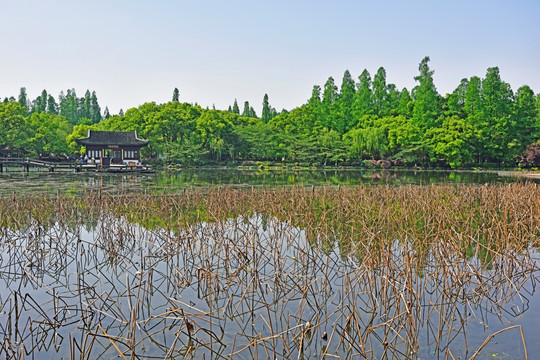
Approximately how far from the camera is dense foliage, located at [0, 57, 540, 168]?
39906 millimetres

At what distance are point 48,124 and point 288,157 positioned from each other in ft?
91.8

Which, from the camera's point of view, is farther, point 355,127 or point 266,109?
point 266,109

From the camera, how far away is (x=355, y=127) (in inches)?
2004

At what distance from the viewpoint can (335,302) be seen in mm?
5332

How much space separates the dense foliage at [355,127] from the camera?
39.9 metres

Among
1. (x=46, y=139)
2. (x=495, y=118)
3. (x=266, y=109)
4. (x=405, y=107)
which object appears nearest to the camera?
(x=495, y=118)

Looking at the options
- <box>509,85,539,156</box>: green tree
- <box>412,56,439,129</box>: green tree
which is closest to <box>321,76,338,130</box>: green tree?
<box>412,56,439,129</box>: green tree

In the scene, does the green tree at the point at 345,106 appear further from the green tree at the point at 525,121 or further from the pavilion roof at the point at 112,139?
the pavilion roof at the point at 112,139

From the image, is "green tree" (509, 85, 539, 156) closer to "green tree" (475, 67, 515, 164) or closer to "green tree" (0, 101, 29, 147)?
"green tree" (475, 67, 515, 164)

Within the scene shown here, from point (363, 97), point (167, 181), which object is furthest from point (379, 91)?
point (167, 181)

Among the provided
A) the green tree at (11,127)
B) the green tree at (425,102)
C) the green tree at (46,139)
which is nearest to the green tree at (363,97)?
the green tree at (425,102)

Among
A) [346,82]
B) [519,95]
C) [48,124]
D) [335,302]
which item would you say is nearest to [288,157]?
[346,82]

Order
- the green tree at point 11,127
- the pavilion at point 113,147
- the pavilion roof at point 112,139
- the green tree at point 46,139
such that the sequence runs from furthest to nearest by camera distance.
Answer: the green tree at point 46,139, the green tree at point 11,127, the pavilion at point 113,147, the pavilion roof at point 112,139

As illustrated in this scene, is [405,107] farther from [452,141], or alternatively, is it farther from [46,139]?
[46,139]
